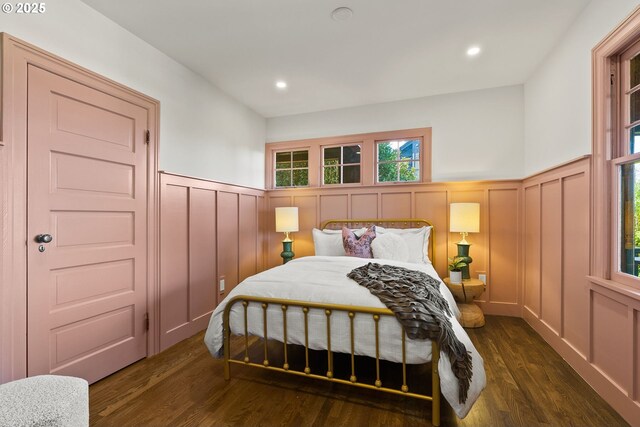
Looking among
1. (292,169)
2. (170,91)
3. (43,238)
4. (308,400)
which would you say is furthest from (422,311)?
(292,169)

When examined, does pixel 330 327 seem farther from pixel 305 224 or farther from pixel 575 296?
pixel 305 224

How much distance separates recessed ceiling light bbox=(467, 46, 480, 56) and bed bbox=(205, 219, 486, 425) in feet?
7.08

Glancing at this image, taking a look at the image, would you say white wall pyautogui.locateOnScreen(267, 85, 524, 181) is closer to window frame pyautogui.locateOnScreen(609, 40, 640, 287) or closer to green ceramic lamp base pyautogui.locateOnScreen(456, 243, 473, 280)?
green ceramic lamp base pyautogui.locateOnScreen(456, 243, 473, 280)

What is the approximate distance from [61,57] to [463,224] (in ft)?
12.1

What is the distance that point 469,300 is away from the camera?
3164 mm

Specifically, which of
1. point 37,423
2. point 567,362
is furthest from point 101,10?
point 567,362

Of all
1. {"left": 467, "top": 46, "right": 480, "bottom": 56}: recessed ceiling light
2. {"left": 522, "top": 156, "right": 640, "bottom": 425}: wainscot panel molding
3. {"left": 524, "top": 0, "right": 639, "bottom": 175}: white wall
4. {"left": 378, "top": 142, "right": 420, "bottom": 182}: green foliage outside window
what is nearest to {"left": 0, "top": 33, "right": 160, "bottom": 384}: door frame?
{"left": 467, "top": 46, "right": 480, "bottom": 56}: recessed ceiling light

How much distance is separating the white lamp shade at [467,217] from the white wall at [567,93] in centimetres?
73

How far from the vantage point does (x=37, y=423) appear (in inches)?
40.4

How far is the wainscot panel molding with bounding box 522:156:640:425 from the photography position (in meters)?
1.69

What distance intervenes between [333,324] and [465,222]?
210 centimetres

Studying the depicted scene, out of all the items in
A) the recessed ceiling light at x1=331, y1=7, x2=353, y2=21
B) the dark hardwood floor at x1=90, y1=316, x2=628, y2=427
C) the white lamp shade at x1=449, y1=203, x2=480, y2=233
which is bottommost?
the dark hardwood floor at x1=90, y1=316, x2=628, y2=427

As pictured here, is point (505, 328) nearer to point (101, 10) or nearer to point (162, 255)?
point (162, 255)

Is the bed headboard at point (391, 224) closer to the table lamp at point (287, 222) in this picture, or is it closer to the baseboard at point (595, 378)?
the table lamp at point (287, 222)
